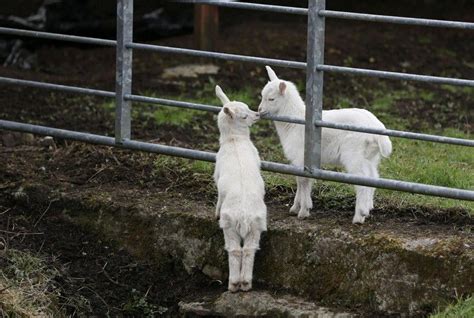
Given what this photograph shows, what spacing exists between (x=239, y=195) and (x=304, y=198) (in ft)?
2.24

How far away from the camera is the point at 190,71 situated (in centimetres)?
1192

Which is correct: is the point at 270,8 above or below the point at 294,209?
above

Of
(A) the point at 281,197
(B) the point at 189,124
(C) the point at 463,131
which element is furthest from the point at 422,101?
(A) the point at 281,197

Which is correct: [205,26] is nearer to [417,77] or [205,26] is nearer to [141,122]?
[141,122]

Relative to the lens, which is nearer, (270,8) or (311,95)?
(311,95)

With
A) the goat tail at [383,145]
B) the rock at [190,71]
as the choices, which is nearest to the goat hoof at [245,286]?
the goat tail at [383,145]

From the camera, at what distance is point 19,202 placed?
8.09m

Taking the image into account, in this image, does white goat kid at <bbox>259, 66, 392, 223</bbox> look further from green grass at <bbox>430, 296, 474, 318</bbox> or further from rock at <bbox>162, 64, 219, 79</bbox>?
rock at <bbox>162, 64, 219, 79</bbox>

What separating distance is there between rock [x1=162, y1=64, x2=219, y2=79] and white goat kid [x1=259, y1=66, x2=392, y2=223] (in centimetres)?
434

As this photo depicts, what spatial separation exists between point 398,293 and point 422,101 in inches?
182

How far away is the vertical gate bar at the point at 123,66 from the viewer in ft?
25.7

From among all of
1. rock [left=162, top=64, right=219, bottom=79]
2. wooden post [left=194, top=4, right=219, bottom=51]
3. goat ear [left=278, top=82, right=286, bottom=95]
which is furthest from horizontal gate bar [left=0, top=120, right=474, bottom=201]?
wooden post [left=194, top=4, right=219, bottom=51]

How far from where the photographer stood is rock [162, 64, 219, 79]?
38.6 feet

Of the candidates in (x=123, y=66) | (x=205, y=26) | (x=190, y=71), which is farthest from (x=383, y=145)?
(x=205, y=26)
